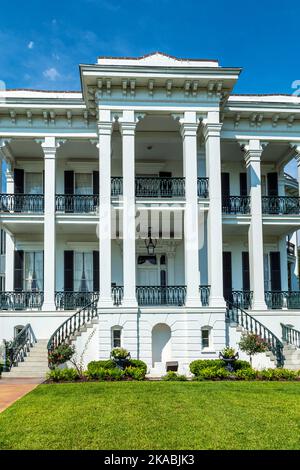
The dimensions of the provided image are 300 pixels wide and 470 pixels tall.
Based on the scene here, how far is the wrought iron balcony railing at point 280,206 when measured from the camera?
72.3 ft

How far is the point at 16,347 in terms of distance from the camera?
17641 millimetres

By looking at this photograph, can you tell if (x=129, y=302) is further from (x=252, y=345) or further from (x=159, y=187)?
(x=159, y=187)

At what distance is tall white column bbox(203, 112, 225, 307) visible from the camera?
18.4 metres

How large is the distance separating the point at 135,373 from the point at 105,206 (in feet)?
20.4

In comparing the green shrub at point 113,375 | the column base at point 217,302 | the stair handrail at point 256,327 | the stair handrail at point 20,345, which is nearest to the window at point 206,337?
the column base at point 217,302

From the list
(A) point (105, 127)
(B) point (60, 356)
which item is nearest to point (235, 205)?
(A) point (105, 127)

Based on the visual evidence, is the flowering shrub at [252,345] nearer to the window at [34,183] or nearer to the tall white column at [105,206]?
the tall white column at [105,206]

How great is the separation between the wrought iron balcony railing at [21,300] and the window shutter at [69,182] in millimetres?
4554

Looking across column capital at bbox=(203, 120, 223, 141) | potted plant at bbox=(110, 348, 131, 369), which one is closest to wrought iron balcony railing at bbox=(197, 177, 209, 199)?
column capital at bbox=(203, 120, 223, 141)

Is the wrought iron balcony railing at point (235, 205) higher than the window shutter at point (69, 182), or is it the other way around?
the window shutter at point (69, 182)

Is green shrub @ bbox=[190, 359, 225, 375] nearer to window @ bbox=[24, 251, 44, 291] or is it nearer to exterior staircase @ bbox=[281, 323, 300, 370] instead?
exterior staircase @ bbox=[281, 323, 300, 370]

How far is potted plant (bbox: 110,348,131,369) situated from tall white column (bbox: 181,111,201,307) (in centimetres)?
350
